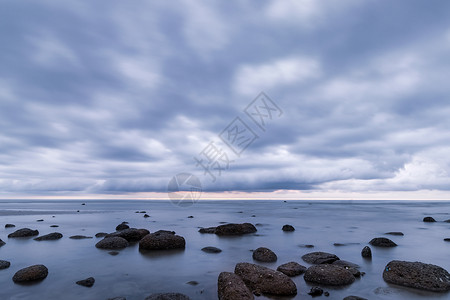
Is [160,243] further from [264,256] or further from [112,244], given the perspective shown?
[264,256]

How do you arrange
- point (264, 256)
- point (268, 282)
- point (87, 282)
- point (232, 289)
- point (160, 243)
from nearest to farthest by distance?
1. point (232, 289)
2. point (268, 282)
3. point (87, 282)
4. point (264, 256)
5. point (160, 243)

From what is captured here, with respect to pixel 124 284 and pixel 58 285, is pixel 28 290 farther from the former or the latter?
pixel 124 284

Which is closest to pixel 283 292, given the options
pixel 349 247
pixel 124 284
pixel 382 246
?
pixel 124 284

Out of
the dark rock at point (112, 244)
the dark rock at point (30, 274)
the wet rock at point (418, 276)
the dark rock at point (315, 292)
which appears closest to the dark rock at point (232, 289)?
the dark rock at point (315, 292)

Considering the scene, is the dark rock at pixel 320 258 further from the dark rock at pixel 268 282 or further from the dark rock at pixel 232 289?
the dark rock at pixel 232 289

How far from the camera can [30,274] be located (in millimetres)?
10391

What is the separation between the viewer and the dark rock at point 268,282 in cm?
878

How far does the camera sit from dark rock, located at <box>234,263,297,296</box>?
8.78 metres

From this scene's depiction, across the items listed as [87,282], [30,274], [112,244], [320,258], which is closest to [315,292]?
[320,258]

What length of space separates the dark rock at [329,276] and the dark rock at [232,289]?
3050 mm

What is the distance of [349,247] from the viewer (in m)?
18.3

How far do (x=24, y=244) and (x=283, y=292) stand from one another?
60.1 feet

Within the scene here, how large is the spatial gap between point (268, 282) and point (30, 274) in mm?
8959

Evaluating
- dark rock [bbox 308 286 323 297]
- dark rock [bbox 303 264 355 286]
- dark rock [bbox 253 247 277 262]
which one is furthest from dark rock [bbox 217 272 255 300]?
dark rock [bbox 253 247 277 262]
